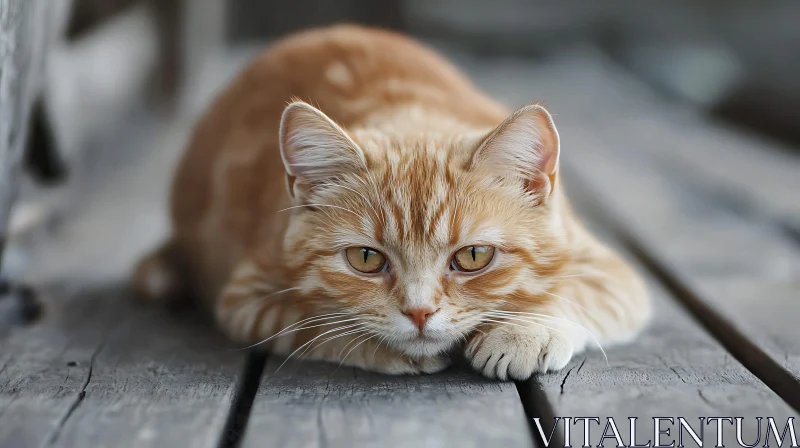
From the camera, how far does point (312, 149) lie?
5.98 feet

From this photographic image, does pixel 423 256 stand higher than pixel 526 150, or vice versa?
pixel 526 150

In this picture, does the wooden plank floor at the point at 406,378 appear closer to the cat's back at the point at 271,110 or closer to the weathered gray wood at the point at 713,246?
the weathered gray wood at the point at 713,246

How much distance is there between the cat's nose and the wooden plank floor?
13 centimetres

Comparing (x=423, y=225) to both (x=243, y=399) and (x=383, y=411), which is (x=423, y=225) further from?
(x=243, y=399)

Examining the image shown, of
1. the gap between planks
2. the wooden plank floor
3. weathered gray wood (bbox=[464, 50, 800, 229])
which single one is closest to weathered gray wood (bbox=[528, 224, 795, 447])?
the wooden plank floor

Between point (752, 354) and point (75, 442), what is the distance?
4.69 feet

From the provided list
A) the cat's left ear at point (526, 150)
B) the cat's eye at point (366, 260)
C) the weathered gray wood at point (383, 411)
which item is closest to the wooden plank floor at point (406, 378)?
the weathered gray wood at point (383, 411)

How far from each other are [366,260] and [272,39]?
4.99 m

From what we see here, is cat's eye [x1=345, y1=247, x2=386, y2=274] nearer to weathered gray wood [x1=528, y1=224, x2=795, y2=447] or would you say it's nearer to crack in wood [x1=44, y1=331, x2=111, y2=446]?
weathered gray wood [x1=528, y1=224, x2=795, y2=447]

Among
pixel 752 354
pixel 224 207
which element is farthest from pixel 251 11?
pixel 752 354

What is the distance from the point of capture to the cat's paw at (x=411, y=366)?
1.75 meters

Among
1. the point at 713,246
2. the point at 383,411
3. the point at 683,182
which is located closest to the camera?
the point at 383,411

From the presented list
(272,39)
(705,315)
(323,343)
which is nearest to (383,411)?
(323,343)

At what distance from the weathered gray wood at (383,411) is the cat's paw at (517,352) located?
0.11ft
